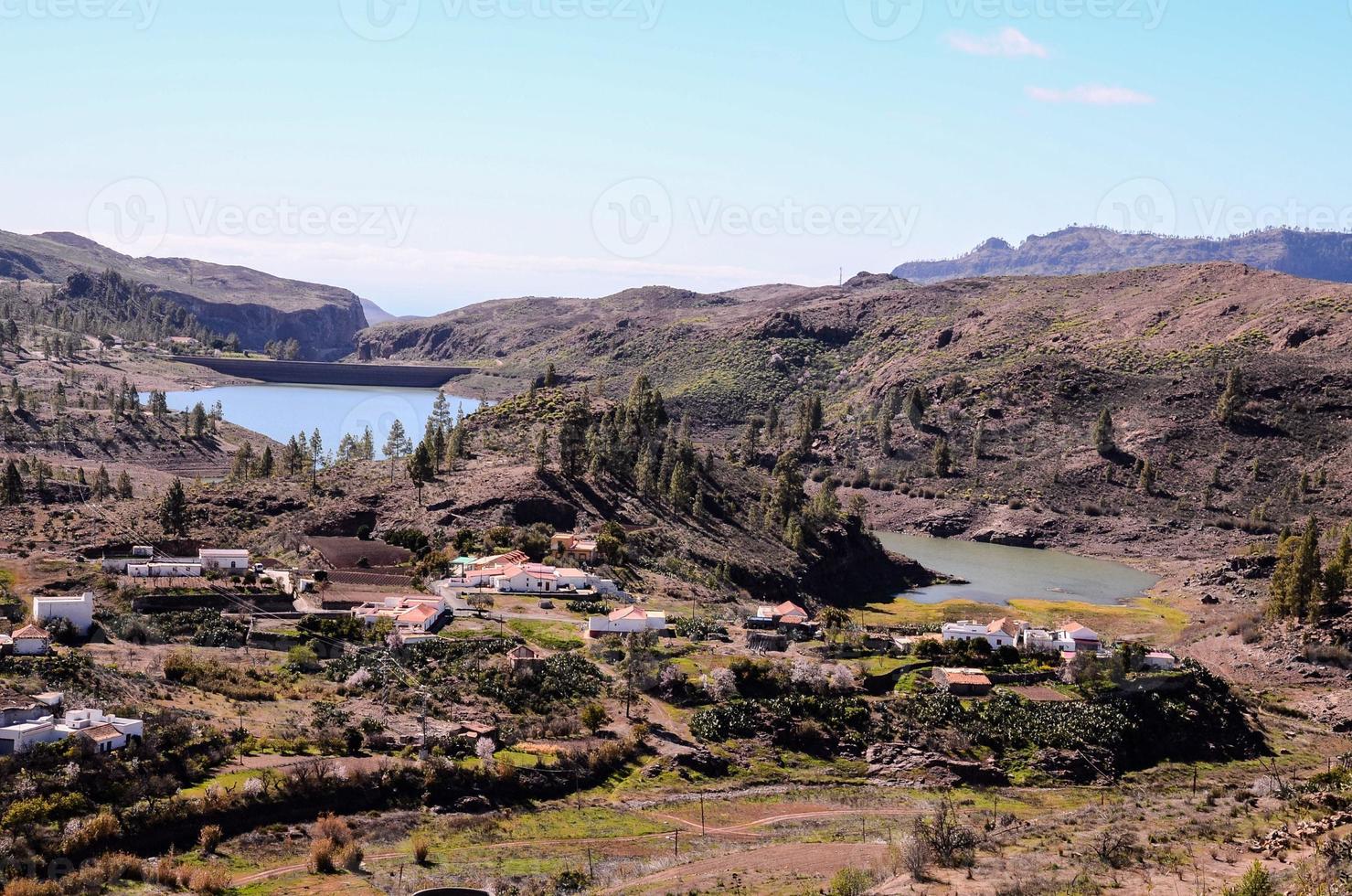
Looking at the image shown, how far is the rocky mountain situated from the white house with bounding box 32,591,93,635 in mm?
84680

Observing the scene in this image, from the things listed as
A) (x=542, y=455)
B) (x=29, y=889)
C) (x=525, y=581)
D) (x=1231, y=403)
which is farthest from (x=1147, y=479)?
(x=29, y=889)

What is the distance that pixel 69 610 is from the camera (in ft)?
164

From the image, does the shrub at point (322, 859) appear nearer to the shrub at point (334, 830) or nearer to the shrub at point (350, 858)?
the shrub at point (350, 858)

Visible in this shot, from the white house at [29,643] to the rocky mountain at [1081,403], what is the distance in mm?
87934

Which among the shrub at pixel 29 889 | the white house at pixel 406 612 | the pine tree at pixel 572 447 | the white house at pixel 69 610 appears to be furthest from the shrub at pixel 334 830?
the pine tree at pixel 572 447

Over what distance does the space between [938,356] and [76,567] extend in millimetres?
121256

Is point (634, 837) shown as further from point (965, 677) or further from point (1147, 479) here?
point (1147, 479)

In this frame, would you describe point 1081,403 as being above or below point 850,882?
above

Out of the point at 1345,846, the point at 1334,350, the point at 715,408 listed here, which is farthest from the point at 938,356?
the point at 1345,846

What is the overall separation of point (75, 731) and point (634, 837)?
16176 mm

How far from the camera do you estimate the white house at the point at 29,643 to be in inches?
1810

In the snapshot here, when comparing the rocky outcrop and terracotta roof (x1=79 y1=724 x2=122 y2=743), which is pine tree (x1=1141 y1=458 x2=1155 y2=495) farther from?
terracotta roof (x1=79 y1=724 x2=122 y2=743)

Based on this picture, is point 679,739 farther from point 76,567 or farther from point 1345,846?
point 76,567

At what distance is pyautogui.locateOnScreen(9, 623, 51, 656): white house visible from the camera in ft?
151
